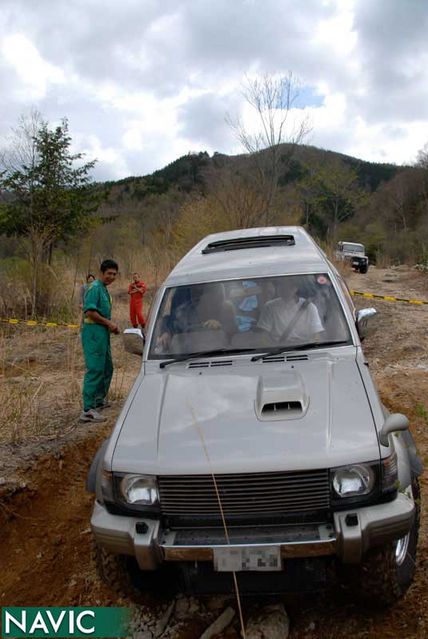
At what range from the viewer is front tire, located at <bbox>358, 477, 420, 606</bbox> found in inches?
102

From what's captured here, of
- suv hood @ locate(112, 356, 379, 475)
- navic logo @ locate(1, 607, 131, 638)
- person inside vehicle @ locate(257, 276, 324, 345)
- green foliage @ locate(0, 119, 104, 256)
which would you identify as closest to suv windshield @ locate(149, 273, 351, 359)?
person inside vehicle @ locate(257, 276, 324, 345)

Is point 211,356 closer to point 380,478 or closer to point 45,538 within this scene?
point 380,478

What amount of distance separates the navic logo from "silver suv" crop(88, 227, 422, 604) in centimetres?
19

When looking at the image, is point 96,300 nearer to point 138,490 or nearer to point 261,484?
point 138,490

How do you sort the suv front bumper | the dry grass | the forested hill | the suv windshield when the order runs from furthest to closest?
the forested hill → the dry grass → the suv windshield → the suv front bumper

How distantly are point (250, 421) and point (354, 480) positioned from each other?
1.85ft

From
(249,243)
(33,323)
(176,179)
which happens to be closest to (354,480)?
(249,243)

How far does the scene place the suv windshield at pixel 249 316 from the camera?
11.8 feet

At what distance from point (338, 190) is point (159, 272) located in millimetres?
45912

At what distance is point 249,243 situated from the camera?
4.93 m

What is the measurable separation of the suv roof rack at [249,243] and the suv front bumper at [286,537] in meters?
2.74

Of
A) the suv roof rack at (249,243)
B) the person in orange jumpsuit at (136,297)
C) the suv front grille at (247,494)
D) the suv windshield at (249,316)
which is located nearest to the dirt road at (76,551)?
the suv front grille at (247,494)

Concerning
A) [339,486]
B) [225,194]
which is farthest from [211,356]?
[225,194]

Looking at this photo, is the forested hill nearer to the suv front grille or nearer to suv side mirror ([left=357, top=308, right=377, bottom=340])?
suv side mirror ([left=357, top=308, right=377, bottom=340])
